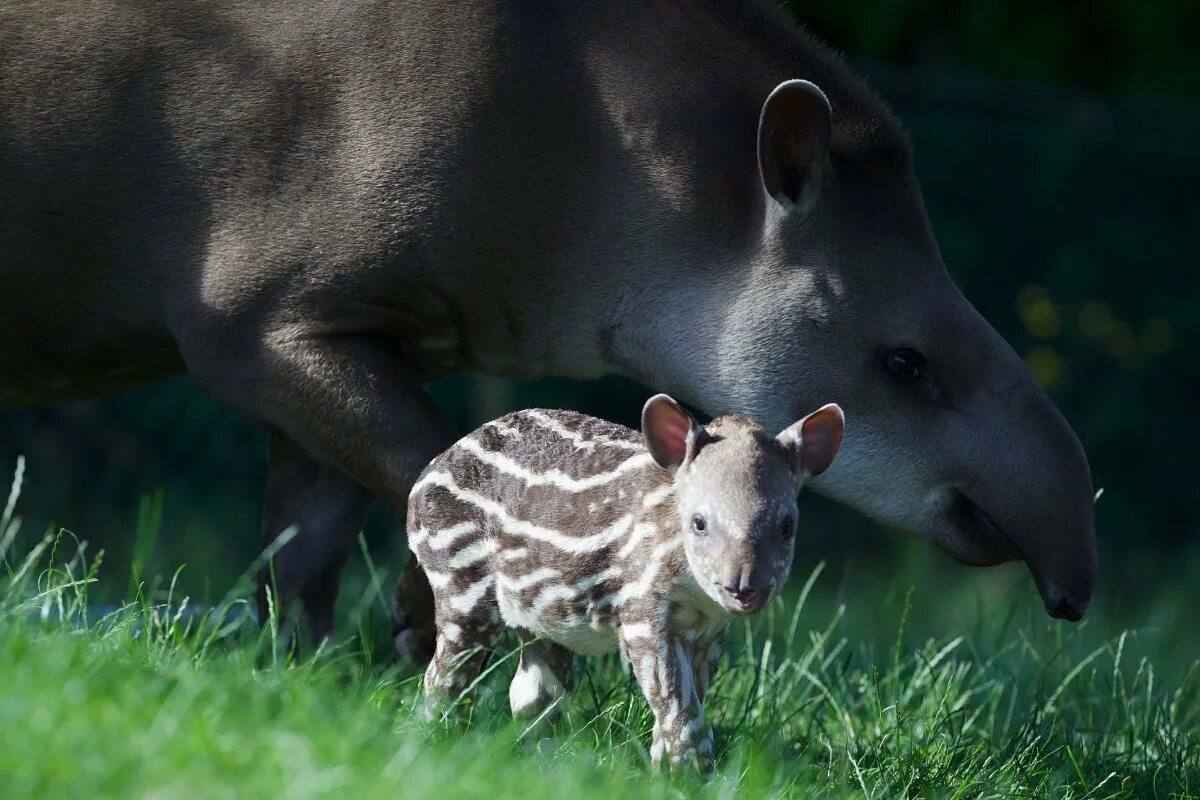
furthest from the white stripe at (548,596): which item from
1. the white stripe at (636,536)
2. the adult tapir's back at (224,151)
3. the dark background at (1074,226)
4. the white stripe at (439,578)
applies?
the dark background at (1074,226)

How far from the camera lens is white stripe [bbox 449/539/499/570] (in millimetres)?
4195

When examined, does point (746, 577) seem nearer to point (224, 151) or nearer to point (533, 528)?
point (533, 528)

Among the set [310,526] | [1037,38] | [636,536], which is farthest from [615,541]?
[1037,38]

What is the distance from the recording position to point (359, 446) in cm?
493

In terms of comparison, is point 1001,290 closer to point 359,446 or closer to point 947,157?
point 947,157

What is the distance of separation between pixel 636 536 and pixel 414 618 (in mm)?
1427

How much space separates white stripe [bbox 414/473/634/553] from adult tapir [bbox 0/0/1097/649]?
0.60 meters

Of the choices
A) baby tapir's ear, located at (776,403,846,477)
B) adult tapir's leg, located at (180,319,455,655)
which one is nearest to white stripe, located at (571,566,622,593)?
baby tapir's ear, located at (776,403,846,477)

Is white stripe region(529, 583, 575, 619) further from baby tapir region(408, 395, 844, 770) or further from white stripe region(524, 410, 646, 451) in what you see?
white stripe region(524, 410, 646, 451)

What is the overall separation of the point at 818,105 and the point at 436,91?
41.6 inches

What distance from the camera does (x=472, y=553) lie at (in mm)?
4230

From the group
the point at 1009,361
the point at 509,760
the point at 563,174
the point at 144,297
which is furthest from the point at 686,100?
the point at 509,760

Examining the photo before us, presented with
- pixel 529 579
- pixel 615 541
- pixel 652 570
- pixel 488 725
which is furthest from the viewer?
pixel 488 725

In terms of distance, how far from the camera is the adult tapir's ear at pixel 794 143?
490 centimetres
